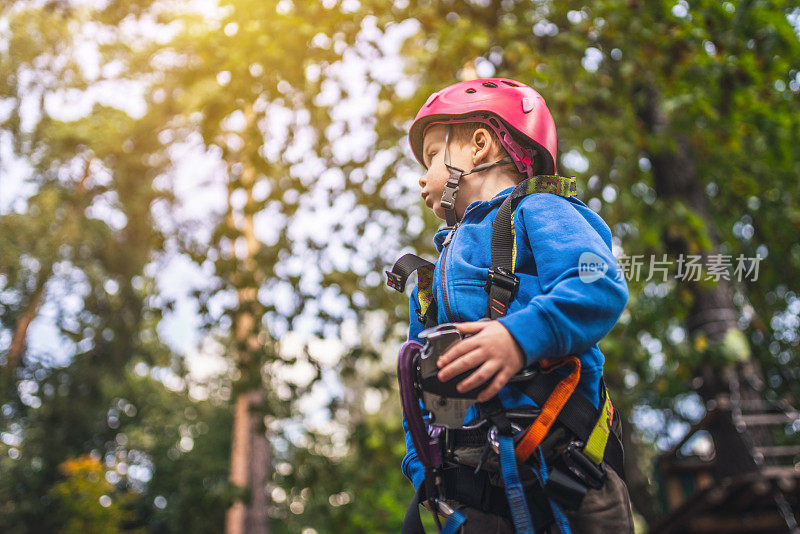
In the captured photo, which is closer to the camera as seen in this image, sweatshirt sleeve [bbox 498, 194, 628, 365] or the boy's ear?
sweatshirt sleeve [bbox 498, 194, 628, 365]

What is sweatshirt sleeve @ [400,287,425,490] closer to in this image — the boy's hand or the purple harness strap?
the purple harness strap

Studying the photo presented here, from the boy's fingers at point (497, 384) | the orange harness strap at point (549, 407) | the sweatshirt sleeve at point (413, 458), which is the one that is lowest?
the sweatshirt sleeve at point (413, 458)

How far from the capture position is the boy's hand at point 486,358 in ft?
5.24

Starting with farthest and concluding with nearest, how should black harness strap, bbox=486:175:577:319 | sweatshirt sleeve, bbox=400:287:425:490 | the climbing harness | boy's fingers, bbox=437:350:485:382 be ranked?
1. sweatshirt sleeve, bbox=400:287:425:490
2. black harness strap, bbox=486:175:577:319
3. the climbing harness
4. boy's fingers, bbox=437:350:485:382

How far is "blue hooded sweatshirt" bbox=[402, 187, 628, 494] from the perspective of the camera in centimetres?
165

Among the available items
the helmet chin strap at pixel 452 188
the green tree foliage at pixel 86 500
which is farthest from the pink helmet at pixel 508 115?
the green tree foliage at pixel 86 500

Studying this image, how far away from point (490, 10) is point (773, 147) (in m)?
3.70

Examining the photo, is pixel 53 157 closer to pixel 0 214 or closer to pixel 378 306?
pixel 0 214

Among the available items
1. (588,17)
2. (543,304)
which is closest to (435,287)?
(543,304)

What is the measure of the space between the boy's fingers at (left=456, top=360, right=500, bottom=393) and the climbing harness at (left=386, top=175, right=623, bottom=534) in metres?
0.05

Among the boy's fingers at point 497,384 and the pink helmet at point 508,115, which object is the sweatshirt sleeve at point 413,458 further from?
the pink helmet at point 508,115

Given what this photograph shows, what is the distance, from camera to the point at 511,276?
187 centimetres

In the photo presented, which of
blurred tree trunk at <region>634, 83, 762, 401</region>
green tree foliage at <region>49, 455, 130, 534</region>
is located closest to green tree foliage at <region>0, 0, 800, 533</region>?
blurred tree trunk at <region>634, 83, 762, 401</region>

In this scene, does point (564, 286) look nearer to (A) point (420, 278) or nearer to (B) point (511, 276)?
(B) point (511, 276)
